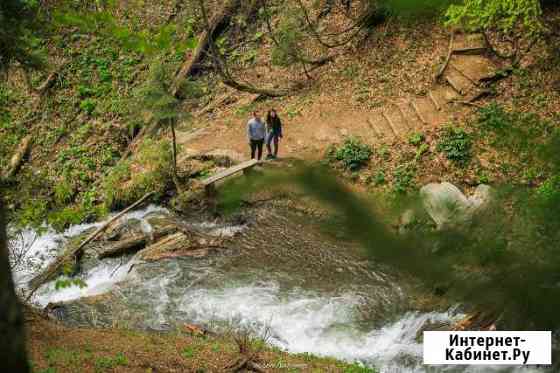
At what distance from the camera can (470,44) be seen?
619 inches

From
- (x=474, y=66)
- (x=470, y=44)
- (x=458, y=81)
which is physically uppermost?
(x=470, y=44)

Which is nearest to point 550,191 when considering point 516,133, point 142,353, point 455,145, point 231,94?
point 516,133

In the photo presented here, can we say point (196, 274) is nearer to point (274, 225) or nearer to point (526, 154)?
point (274, 225)

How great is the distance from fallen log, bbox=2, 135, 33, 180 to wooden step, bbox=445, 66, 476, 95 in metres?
14.6

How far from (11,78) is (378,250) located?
25.3 metres

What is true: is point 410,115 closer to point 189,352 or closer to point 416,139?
point 416,139

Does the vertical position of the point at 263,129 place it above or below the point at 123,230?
above

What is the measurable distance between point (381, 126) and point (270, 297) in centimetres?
663

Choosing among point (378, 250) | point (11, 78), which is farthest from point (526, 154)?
point (11, 78)

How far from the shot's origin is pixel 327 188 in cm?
155

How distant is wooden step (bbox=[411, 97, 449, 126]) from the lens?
47.1 ft

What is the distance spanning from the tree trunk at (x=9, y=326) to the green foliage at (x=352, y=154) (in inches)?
450

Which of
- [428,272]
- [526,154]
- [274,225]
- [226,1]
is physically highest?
[226,1]

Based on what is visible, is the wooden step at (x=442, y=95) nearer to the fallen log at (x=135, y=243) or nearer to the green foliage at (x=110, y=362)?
the fallen log at (x=135, y=243)
